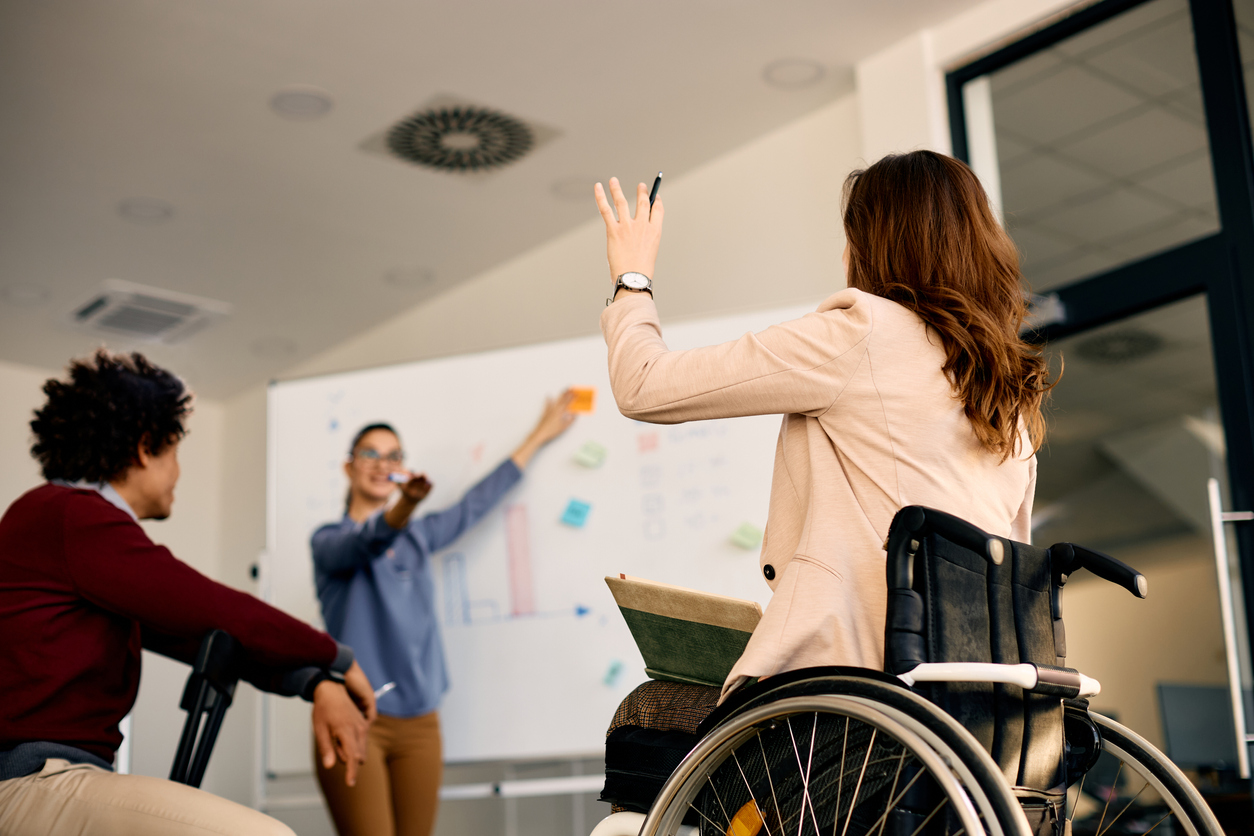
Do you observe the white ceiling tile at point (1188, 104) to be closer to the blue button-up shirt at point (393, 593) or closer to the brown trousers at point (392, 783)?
the blue button-up shirt at point (393, 593)

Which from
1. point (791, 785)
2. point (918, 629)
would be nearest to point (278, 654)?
point (791, 785)

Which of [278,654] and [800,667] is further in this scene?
[278,654]

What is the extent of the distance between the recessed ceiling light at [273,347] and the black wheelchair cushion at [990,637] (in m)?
5.23

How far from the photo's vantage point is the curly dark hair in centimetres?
189

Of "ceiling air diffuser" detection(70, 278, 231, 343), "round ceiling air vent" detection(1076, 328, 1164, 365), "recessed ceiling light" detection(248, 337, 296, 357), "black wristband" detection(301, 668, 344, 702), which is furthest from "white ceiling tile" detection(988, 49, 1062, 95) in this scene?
"recessed ceiling light" detection(248, 337, 296, 357)

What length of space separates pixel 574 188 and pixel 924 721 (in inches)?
148

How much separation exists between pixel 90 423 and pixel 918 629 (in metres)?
1.47

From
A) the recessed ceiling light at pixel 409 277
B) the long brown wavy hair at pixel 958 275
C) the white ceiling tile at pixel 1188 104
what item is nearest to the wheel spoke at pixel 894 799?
the long brown wavy hair at pixel 958 275

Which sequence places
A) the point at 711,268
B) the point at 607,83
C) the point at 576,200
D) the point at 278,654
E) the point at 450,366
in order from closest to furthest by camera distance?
1. the point at 278,654
2. the point at 450,366
3. the point at 607,83
4. the point at 711,268
5. the point at 576,200

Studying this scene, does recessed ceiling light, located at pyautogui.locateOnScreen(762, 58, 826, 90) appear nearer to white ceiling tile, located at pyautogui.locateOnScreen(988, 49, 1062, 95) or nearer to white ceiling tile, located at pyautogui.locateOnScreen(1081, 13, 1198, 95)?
white ceiling tile, located at pyautogui.locateOnScreen(988, 49, 1062, 95)

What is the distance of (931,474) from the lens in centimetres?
130

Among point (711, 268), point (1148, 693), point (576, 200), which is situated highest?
point (576, 200)

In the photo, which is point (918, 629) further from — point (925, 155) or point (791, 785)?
point (925, 155)

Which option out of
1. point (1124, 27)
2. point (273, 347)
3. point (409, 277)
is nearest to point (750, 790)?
point (1124, 27)
